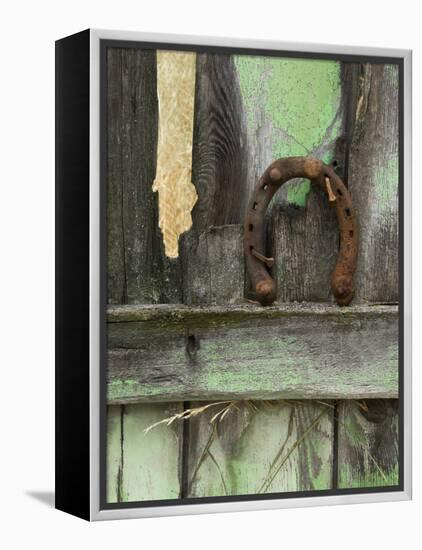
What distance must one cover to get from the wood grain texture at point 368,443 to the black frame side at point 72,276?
3.21ft

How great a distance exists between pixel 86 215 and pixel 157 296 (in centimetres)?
38

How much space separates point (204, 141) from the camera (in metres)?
6.00

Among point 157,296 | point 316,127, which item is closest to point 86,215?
point 157,296

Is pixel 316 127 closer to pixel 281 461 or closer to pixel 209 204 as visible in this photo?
pixel 209 204

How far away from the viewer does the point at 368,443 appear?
6289 mm

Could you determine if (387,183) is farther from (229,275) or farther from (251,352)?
(251,352)

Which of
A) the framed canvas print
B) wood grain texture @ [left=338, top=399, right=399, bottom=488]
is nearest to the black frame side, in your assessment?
the framed canvas print

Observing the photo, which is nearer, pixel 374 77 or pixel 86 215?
pixel 86 215

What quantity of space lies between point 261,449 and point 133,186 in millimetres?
1060

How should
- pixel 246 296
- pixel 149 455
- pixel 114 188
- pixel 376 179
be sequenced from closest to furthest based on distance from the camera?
pixel 114 188
pixel 149 455
pixel 246 296
pixel 376 179

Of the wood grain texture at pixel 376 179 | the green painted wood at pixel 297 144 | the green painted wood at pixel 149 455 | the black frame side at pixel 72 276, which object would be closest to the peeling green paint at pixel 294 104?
the green painted wood at pixel 297 144

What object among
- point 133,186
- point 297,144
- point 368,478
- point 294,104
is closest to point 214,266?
point 133,186

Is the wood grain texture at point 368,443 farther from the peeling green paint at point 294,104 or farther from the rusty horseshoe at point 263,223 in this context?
the peeling green paint at point 294,104

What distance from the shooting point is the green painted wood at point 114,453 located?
588cm
